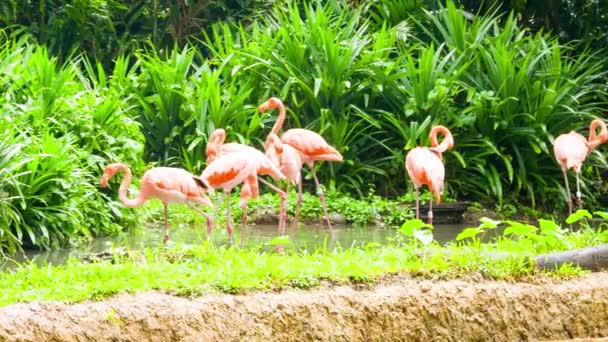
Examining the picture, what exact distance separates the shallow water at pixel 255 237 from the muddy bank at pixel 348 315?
7.21 ft

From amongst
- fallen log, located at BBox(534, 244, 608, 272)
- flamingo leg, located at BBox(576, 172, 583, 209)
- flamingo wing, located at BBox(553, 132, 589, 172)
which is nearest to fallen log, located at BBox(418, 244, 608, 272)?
fallen log, located at BBox(534, 244, 608, 272)

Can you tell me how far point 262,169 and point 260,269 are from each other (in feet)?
7.74

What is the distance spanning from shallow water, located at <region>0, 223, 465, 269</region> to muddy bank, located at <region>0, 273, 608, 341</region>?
2.20 meters

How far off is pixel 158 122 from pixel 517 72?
13.3 ft

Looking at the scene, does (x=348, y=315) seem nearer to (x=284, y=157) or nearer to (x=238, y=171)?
(x=238, y=171)

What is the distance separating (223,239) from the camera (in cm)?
898

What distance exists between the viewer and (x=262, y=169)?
314 inches

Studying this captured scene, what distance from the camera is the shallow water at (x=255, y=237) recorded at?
26.8ft

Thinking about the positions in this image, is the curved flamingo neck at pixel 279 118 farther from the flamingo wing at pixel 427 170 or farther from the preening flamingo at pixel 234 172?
the preening flamingo at pixel 234 172

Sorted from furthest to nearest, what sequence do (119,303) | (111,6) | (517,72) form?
1. (111,6)
2. (517,72)
3. (119,303)

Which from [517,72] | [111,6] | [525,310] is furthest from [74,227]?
[111,6]

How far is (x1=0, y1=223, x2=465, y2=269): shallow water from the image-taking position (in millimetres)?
8180

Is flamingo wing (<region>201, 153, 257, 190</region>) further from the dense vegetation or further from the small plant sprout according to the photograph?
the dense vegetation

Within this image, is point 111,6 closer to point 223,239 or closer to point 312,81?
point 312,81
